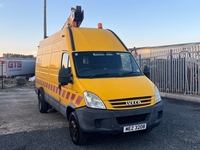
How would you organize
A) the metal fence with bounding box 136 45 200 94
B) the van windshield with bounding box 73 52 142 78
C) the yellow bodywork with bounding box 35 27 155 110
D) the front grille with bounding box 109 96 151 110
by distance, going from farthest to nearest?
the metal fence with bounding box 136 45 200 94
the van windshield with bounding box 73 52 142 78
the yellow bodywork with bounding box 35 27 155 110
the front grille with bounding box 109 96 151 110

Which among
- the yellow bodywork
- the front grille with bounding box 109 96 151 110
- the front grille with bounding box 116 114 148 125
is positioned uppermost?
the yellow bodywork

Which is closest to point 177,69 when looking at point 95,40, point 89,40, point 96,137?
point 95,40

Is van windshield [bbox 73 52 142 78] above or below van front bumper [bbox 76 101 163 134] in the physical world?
above

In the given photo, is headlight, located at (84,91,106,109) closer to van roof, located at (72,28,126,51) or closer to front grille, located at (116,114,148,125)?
front grille, located at (116,114,148,125)

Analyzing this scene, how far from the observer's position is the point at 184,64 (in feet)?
35.7

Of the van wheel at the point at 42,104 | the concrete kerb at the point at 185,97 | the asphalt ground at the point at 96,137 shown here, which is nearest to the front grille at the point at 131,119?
the asphalt ground at the point at 96,137

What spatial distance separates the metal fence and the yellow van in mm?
5781

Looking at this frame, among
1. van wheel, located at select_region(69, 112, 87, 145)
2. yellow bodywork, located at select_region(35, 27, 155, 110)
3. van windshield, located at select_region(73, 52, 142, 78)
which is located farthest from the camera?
van windshield, located at select_region(73, 52, 142, 78)

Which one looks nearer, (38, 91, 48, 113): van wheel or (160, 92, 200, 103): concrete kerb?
(38, 91, 48, 113): van wheel

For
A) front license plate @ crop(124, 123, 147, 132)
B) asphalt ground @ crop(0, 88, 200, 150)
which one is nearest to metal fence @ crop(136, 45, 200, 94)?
asphalt ground @ crop(0, 88, 200, 150)

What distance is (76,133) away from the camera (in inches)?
182

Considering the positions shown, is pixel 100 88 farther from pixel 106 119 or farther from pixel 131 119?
pixel 131 119

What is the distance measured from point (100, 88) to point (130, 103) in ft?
2.20

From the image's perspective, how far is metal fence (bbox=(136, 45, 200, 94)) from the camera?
33.7ft
